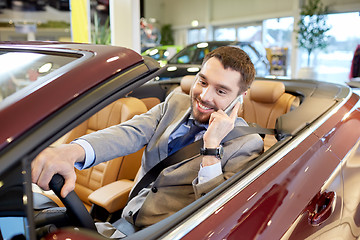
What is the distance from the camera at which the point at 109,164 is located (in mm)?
2092

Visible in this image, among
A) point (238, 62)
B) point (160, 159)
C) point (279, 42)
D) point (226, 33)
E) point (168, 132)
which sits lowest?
point (279, 42)

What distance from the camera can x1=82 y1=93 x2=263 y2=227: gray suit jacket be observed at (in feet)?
4.39

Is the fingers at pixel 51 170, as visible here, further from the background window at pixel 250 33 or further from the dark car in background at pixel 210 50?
the background window at pixel 250 33

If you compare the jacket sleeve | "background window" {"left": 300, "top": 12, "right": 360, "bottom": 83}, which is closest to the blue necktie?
the jacket sleeve

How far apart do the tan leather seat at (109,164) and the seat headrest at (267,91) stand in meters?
0.77

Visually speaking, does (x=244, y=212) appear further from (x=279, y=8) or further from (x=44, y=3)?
(x=44, y=3)

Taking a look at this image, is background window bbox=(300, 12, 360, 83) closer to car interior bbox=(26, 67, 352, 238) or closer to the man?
car interior bbox=(26, 67, 352, 238)

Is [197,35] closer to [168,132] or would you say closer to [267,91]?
[267,91]

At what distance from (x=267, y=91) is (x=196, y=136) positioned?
0.85 m

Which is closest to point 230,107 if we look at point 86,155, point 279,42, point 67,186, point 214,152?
point 214,152

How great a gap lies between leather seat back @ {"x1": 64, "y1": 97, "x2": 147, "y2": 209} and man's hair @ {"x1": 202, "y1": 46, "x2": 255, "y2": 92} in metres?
0.84

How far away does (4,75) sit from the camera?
0.92 m

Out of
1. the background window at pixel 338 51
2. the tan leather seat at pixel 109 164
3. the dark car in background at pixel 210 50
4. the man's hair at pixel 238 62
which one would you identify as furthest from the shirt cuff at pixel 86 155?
the background window at pixel 338 51

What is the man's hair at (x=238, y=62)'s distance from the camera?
1437mm
